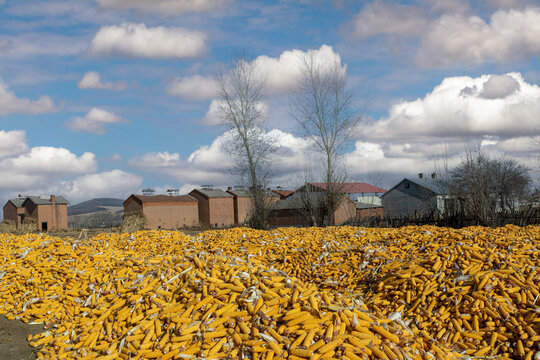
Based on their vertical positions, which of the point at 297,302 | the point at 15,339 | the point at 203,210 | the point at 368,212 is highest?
the point at 203,210

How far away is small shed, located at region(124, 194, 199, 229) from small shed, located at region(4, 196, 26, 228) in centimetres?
1036

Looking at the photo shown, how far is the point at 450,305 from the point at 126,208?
125 feet

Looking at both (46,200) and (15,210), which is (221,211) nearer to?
(46,200)

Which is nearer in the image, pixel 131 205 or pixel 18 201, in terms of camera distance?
pixel 131 205

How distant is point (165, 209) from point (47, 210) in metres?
11.1

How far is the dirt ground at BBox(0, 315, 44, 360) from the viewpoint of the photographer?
15.4ft

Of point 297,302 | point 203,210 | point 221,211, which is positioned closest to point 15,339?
point 297,302

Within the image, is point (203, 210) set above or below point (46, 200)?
below

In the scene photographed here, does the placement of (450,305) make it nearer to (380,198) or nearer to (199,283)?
(199,283)

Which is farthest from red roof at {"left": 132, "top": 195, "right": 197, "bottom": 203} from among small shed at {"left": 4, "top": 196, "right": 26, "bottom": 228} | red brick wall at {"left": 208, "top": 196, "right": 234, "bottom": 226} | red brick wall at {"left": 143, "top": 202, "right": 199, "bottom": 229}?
small shed at {"left": 4, "top": 196, "right": 26, "bottom": 228}

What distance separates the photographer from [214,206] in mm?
42281

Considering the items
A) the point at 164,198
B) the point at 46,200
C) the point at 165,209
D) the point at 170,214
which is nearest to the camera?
the point at 165,209

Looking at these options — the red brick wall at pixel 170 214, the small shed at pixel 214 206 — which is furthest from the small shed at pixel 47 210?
the small shed at pixel 214 206

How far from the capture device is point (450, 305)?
4844 mm
